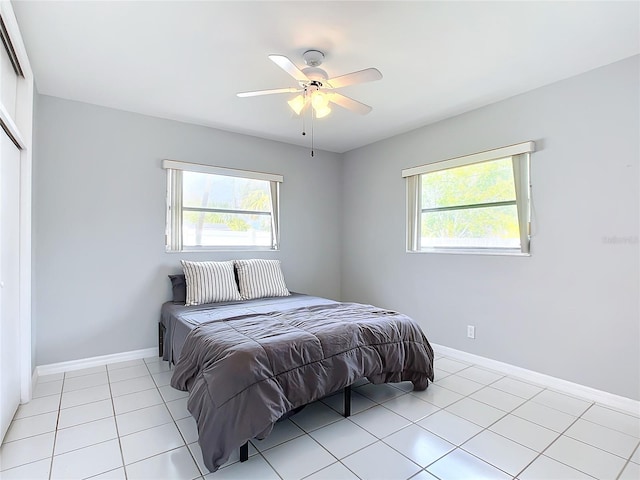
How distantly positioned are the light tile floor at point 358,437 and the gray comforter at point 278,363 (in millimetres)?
242

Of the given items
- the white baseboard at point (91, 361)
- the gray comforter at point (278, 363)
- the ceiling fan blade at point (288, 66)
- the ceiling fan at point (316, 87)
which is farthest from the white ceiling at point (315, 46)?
the white baseboard at point (91, 361)

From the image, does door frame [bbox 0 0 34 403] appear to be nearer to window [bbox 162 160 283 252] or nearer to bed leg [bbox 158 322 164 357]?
bed leg [bbox 158 322 164 357]

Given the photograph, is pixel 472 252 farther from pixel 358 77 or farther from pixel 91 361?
pixel 91 361

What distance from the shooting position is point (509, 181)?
3105mm

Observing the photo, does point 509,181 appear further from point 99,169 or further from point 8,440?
point 8,440

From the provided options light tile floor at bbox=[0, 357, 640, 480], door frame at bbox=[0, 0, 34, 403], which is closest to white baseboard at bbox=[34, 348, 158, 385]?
light tile floor at bbox=[0, 357, 640, 480]

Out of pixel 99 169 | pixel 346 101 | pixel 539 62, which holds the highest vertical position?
pixel 539 62

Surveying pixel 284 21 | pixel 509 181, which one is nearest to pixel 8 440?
pixel 284 21

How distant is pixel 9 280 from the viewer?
2.17 metres

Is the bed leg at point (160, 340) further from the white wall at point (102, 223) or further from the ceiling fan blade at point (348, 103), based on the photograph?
the ceiling fan blade at point (348, 103)

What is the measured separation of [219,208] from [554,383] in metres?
3.69

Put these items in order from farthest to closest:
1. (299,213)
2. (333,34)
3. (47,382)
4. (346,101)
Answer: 1. (299,213)
2. (47,382)
3. (346,101)
4. (333,34)

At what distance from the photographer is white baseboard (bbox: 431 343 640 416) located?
2.40 meters

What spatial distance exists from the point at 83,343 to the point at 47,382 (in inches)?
16.3
